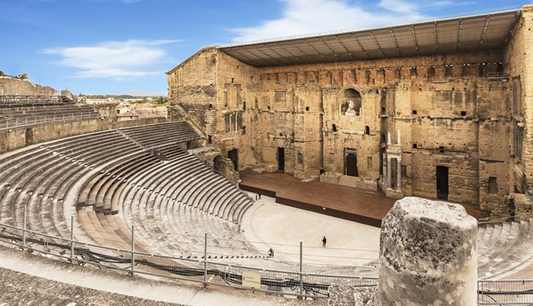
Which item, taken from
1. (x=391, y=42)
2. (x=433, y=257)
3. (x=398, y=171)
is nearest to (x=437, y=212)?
(x=433, y=257)

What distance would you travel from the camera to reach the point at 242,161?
3356cm

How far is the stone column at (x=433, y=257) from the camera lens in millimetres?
3037

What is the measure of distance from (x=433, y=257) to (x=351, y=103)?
88.9 feet

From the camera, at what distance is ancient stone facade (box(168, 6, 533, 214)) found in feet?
71.9

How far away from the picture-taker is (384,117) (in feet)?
90.1

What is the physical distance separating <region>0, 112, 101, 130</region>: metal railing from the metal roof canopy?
12291mm

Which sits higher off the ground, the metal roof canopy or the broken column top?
the metal roof canopy

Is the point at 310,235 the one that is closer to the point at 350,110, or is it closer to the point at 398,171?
the point at 398,171

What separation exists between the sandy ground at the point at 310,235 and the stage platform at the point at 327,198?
1.72ft

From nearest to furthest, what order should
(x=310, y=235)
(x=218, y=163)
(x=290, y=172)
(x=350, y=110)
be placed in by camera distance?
(x=310, y=235) → (x=350, y=110) → (x=218, y=163) → (x=290, y=172)

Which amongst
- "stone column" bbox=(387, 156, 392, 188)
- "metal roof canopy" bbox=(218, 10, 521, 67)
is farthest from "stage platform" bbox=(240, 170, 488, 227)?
"metal roof canopy" bbox=(218, 10, 521, 67)

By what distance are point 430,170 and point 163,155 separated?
1980 cm

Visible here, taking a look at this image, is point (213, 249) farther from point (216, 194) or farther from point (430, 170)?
point (430, 170)

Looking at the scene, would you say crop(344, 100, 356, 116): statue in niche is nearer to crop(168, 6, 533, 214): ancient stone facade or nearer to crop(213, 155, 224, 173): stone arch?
crop(168, 6, 533, 214): ancient stone facade
